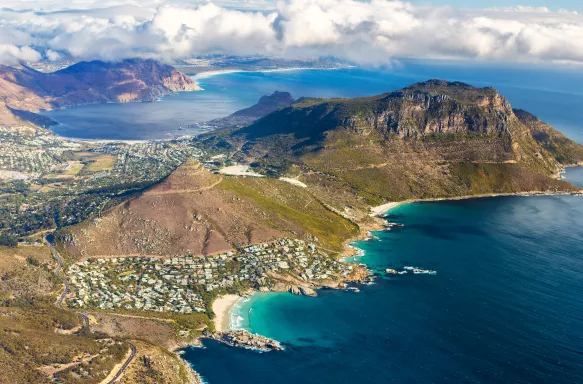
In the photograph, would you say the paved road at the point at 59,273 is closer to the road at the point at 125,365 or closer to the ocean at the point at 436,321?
the road at the point at 125,365

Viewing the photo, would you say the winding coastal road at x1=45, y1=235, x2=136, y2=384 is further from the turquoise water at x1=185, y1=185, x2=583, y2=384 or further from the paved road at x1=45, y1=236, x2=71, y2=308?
the turquoise water at x1=185, y1=185, x2=583, y2=384

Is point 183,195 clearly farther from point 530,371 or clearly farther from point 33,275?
point 530,371

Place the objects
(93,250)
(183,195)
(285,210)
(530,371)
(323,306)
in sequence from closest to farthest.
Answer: (530,371) < (323,306) < (93,250) < (183,195) < (285,210)

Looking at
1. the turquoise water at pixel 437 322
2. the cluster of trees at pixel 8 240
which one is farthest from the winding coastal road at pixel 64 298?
the turquoise water at pixel 437 322

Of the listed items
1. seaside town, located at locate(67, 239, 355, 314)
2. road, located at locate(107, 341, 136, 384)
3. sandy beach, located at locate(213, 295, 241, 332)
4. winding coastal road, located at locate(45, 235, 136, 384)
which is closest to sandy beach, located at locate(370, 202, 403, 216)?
seaside town, located at locate(67, 239, 355, 314)

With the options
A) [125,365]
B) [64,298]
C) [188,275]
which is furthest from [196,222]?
[125,365]

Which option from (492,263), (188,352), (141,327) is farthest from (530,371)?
(141,327)
